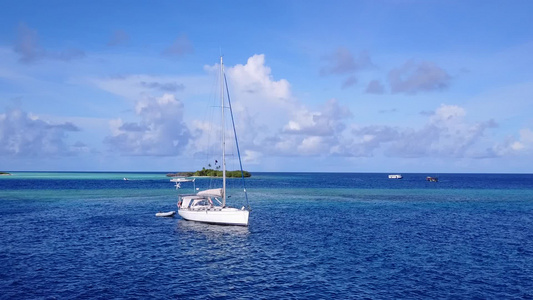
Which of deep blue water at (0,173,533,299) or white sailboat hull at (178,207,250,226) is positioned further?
white sailboat hull at (178,207,250,226)

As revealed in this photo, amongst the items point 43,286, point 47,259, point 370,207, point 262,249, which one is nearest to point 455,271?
point 262,249

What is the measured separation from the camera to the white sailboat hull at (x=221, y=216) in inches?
2024

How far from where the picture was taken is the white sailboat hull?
2024 inches

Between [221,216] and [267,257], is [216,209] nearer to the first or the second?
[221,216]

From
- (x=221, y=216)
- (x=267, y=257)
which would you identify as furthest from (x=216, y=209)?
(x=267, y=257)

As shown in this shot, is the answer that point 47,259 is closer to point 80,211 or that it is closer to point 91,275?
point 91,275

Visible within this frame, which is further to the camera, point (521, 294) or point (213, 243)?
point (213, 243)

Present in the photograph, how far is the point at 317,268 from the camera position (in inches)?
1284

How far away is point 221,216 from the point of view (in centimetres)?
5259

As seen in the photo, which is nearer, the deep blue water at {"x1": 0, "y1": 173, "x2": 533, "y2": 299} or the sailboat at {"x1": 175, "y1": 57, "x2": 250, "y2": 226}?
the deep blue water at {"x1": 0, "y1": 173, "x2": 533, "y2": 299}

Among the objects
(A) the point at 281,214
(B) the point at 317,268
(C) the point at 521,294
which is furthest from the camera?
(A) the point at 281,214

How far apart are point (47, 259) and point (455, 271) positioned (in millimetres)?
36382

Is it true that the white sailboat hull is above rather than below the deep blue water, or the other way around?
above

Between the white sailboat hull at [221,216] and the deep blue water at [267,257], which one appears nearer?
the deep blue water at [267,257]
